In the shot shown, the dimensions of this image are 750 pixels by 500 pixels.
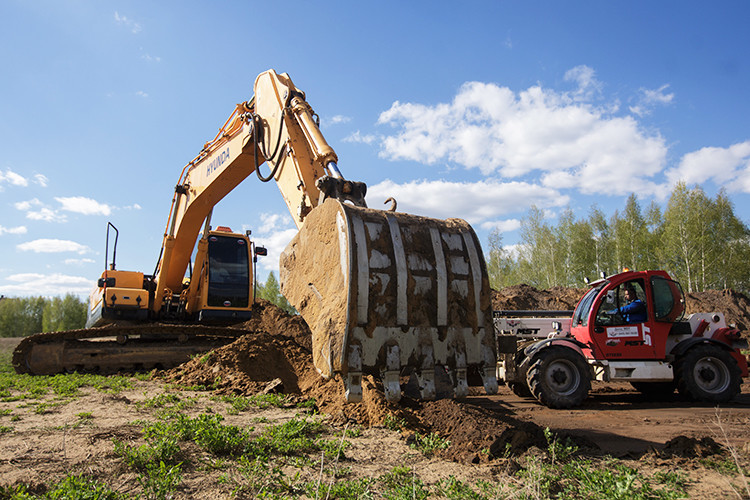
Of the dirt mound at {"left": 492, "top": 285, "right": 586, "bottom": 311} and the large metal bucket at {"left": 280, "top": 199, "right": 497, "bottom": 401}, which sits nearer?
the large metal bucket at {"left": 280, "top": 199, "right": 497, "bottom": 401}

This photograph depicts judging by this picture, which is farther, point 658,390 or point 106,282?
point 106,282

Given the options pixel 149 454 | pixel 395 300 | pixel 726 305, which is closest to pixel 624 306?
pixel 395 300

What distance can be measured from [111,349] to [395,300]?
31.2 feet

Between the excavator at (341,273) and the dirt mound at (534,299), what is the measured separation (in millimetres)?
12791

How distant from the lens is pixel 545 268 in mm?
35594

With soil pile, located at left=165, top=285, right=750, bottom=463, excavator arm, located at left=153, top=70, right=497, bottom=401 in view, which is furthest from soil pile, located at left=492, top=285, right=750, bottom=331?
excavator arm, located at left=153, top=70, right=497, bottom=401

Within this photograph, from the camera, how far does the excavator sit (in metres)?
4.27

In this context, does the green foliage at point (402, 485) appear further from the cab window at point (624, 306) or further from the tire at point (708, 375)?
the tire at point (708, 375)

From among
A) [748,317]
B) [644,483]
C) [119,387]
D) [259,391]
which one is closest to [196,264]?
[119,387]

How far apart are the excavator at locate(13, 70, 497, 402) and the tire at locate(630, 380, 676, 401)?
4290 mm

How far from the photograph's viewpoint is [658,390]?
9.44 meters

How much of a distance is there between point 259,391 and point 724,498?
6.09 metres

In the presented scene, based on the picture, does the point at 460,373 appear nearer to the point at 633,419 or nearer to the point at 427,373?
the point at 427,373

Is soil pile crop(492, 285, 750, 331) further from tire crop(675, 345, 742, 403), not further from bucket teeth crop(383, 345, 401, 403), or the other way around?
bucket teeth crop(383, 345, 401, 403)
